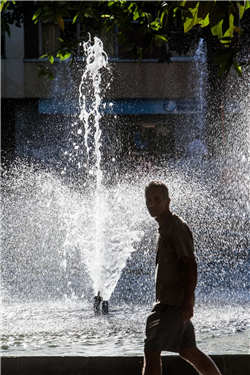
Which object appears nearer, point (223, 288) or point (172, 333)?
point (172, 333)

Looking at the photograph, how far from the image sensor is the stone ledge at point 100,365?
4.03m

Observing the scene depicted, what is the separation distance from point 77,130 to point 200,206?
980 cm

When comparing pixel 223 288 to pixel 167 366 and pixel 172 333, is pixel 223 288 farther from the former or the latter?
pixel 172 333

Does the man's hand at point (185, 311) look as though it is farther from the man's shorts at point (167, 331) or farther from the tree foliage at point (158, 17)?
the tree foliage at point (158, 17)

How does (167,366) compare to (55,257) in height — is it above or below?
below

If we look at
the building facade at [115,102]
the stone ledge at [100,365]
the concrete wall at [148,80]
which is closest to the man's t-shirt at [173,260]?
the stone ledge at [100,365]

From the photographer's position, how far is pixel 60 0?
4508 mm

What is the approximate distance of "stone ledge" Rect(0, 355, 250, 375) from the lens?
159 inches

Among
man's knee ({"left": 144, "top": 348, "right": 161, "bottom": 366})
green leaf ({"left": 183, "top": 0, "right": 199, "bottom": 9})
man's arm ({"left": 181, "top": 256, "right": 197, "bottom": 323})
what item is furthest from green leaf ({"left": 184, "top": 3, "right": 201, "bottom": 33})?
man's knee ({"left": 144, "top": 348, "right": 161, "bottom": 366})

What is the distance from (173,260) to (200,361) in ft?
2.03

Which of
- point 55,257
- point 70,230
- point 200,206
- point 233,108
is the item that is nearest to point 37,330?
point 55,257

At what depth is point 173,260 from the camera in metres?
3.54

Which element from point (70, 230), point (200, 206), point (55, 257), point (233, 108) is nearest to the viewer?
point (55, 257)

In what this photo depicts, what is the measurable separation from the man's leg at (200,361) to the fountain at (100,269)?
0.72m
